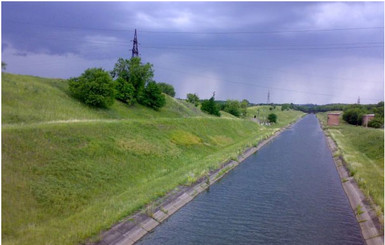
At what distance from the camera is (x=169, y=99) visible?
8669 centimetres

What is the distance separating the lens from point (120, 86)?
65.1m

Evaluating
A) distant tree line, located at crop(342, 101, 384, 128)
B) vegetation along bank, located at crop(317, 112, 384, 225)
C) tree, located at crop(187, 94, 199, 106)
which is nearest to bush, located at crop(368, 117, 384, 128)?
distant tree line, located at crop(342, 101, 384, 128)

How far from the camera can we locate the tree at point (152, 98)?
69.6 m

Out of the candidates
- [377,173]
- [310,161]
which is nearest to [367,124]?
[310,161]

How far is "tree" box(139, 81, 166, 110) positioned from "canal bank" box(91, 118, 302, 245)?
4062cm

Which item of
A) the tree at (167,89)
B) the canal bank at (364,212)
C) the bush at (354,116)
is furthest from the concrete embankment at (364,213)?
the tree at (167,89)

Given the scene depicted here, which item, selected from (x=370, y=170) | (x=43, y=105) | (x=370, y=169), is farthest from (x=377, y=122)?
(x=43, y=105)

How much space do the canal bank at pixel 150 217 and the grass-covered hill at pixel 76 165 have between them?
576 millimetres

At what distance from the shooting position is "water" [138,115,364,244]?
1906 centimetres

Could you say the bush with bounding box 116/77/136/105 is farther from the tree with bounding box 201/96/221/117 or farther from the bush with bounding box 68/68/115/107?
the tree with bounding box 201/96/221/117

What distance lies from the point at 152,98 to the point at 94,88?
19230 mm

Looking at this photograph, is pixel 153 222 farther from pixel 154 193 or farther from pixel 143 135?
pixel 143 135

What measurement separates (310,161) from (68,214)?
35590mm

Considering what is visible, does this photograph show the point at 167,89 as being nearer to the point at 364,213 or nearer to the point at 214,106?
the point at 214,106
